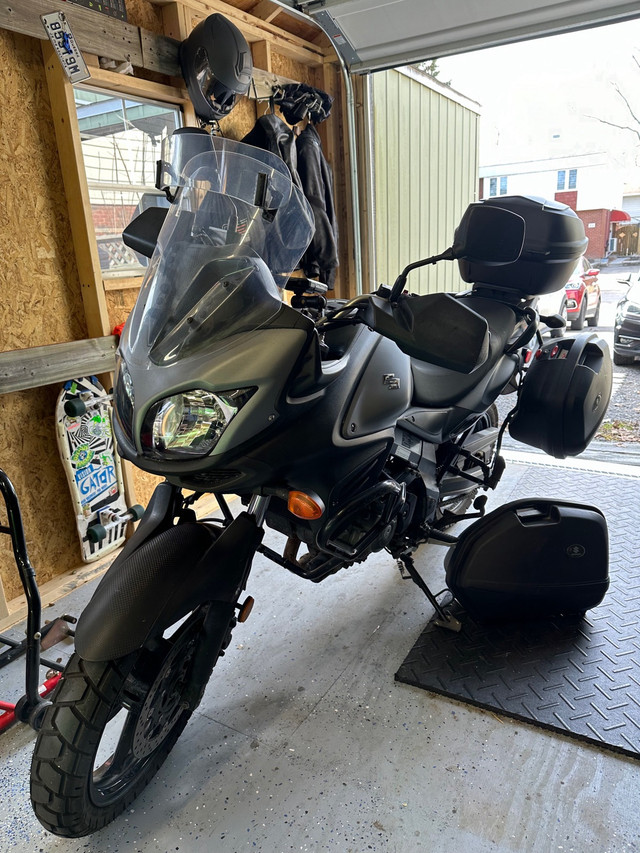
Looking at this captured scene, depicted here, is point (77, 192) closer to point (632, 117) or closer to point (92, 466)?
point (92, 466)

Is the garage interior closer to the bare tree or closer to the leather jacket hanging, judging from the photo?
the leather jacket hanging

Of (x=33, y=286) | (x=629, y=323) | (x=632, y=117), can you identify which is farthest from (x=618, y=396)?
(x=33, y=286)

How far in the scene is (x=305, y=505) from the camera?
126 centimetres

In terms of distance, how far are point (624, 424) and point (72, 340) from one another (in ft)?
11.3

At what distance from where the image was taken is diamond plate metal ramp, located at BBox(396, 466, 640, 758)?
5.34 feet

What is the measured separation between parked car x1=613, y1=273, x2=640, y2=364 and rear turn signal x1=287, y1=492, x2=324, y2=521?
3746mm

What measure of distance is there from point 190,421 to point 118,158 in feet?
6.67

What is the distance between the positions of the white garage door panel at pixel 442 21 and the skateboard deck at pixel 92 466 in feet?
7.31

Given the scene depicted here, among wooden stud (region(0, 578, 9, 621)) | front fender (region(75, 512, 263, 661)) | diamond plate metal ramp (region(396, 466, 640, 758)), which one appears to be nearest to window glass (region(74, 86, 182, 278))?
wooden stud (region(0, 578, 9, 621))

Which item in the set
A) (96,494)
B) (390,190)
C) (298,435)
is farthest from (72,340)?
(390,190)

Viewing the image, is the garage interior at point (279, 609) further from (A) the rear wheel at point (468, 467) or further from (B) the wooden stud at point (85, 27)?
(A) the rear wheel at point (468, 467)

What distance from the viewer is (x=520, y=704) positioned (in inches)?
66.3

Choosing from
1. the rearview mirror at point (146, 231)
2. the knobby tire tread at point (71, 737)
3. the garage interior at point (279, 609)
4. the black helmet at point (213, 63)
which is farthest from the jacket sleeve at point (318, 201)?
the knobby tire tread at point (71, 737)

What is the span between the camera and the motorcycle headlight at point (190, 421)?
1.09 metres
